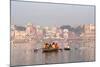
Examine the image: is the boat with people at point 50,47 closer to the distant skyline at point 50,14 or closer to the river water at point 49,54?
the river water at point 49,54

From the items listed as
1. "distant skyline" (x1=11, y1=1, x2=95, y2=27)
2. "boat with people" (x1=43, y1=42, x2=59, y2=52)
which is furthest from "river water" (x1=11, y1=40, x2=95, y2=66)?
"distant skyline" (x1=11, y1=1, x2=95, y2=27)

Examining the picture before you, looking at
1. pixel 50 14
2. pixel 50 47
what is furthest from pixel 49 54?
pixel 50 14

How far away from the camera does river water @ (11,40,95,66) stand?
266cm

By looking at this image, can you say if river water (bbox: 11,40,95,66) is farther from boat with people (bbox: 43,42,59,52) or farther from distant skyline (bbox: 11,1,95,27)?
distant skyline (bbox: 11,1,95,27)

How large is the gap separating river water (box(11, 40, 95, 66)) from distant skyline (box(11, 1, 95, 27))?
0.89 ft

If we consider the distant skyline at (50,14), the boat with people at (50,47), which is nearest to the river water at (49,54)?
the boat with people at (50,47)

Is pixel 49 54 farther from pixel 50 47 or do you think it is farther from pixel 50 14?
pixel 50 14

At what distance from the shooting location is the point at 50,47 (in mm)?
2805

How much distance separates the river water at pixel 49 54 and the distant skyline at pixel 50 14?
10.6 inches

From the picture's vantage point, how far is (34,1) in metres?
2.74

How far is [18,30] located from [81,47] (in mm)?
859

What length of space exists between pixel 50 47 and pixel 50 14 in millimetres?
413
